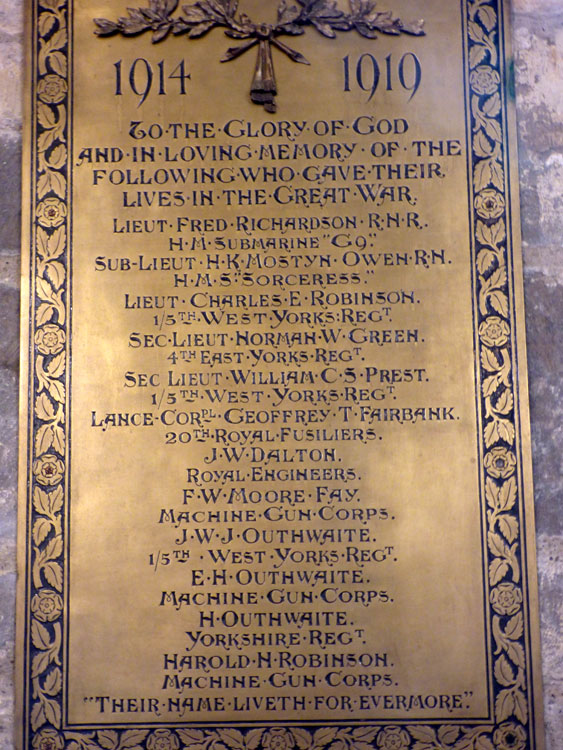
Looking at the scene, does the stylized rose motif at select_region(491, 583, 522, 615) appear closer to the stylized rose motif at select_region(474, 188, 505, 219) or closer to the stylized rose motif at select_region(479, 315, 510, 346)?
the stylized rose motif at select_region(479, 315, 510, 346)

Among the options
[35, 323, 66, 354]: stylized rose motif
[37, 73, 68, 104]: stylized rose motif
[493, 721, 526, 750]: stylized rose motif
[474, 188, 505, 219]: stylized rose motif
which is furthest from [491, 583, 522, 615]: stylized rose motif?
[37, 73, 68, 104]: stylized rose motif

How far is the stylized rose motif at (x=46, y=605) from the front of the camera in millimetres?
3189

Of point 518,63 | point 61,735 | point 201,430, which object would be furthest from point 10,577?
Answer: point 518,63

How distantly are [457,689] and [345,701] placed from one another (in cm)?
37

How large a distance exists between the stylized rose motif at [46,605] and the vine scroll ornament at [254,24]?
78.1 inches

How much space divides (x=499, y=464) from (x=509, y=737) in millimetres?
886

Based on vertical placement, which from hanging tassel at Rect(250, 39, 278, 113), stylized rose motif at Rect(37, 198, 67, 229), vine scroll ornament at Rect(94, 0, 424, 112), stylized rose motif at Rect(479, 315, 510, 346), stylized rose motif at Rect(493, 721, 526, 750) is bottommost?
stylized rose motif at Rect(493, 721, 526, 750)

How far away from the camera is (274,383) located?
3.29 m

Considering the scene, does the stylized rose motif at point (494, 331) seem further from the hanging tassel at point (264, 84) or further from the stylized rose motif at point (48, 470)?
the stylized rose motif at point (48, 470)

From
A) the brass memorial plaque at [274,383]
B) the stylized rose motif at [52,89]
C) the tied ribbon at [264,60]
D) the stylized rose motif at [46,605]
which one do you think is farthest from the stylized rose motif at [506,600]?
the stylized rose motif at [52,89]

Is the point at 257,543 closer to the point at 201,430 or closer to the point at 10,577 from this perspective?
the point at 201,430

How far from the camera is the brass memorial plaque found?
3.14 m

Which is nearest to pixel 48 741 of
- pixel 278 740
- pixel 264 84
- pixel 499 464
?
pixel 278 740

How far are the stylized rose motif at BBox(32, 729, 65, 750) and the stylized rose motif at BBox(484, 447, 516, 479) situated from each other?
1.67m
